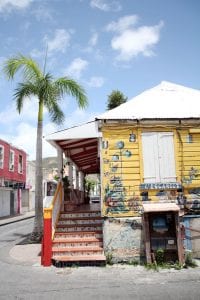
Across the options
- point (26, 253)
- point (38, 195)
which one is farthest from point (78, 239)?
point (38, 195)

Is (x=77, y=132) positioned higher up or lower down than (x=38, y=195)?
higher up

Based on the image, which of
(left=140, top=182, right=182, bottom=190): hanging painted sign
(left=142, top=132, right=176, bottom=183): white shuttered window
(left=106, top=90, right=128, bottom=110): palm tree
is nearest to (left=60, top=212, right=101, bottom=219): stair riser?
(left=140, top=182, right=182, bottom=190): hanging painted sign

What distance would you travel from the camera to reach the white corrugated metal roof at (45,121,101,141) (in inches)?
397

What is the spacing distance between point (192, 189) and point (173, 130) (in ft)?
6.22

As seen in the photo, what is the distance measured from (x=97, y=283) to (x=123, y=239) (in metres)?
2.24

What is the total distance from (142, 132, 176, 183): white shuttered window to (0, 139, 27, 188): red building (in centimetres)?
2101

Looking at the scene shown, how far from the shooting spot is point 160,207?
8.65 meters

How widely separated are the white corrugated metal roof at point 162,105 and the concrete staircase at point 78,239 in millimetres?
3485

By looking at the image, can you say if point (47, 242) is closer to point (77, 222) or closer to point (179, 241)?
point (77, 222)

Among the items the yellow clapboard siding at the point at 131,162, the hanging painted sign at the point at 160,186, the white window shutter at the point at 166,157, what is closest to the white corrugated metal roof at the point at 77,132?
the yellow clapboard siding at the point at 131,162

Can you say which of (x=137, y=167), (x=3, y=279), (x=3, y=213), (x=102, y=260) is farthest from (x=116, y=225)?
(x=3, y=213)

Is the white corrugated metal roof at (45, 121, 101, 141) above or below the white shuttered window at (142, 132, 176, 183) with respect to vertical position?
above

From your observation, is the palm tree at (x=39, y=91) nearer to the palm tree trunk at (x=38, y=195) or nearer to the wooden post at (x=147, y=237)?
the palm tree trunk at (x=38, y=195)

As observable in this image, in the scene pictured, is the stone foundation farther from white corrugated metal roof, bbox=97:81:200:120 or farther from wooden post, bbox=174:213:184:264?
white corrugated metal roof, bbox=97:81:200:120
